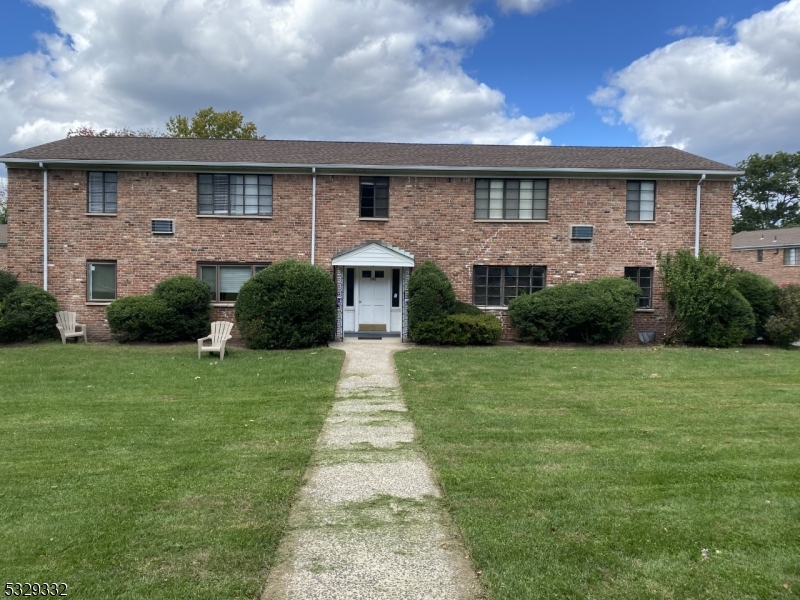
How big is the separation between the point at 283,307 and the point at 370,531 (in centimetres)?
1104

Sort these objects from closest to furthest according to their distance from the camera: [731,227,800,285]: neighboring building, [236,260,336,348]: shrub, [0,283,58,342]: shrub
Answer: [236,260,336,348]: shrub < [0,283,58,342]: shrub < [731,227,800,285]: neighboring building

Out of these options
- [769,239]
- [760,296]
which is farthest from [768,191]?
[760,296]

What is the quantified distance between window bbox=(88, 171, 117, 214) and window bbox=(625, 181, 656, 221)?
51.5 feet

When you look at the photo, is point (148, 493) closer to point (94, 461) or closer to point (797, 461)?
point (94, 461)

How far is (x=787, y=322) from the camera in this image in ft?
53.0

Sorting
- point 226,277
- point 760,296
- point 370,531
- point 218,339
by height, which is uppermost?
point 226,277

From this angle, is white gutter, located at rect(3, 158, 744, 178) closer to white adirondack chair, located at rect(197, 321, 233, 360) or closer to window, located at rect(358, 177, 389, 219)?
window, located at rect(358, 177, 389, 219)

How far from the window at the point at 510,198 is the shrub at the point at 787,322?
281 inches

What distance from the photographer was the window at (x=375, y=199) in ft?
57.9

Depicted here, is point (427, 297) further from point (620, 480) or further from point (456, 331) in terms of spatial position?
point (620, 480)

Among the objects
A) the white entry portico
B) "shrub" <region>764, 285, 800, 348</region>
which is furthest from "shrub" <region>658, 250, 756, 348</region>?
the white entry portico

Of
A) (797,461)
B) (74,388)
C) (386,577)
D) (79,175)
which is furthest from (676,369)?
(79,175)

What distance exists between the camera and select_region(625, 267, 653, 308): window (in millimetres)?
17938

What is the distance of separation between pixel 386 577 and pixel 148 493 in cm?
244
